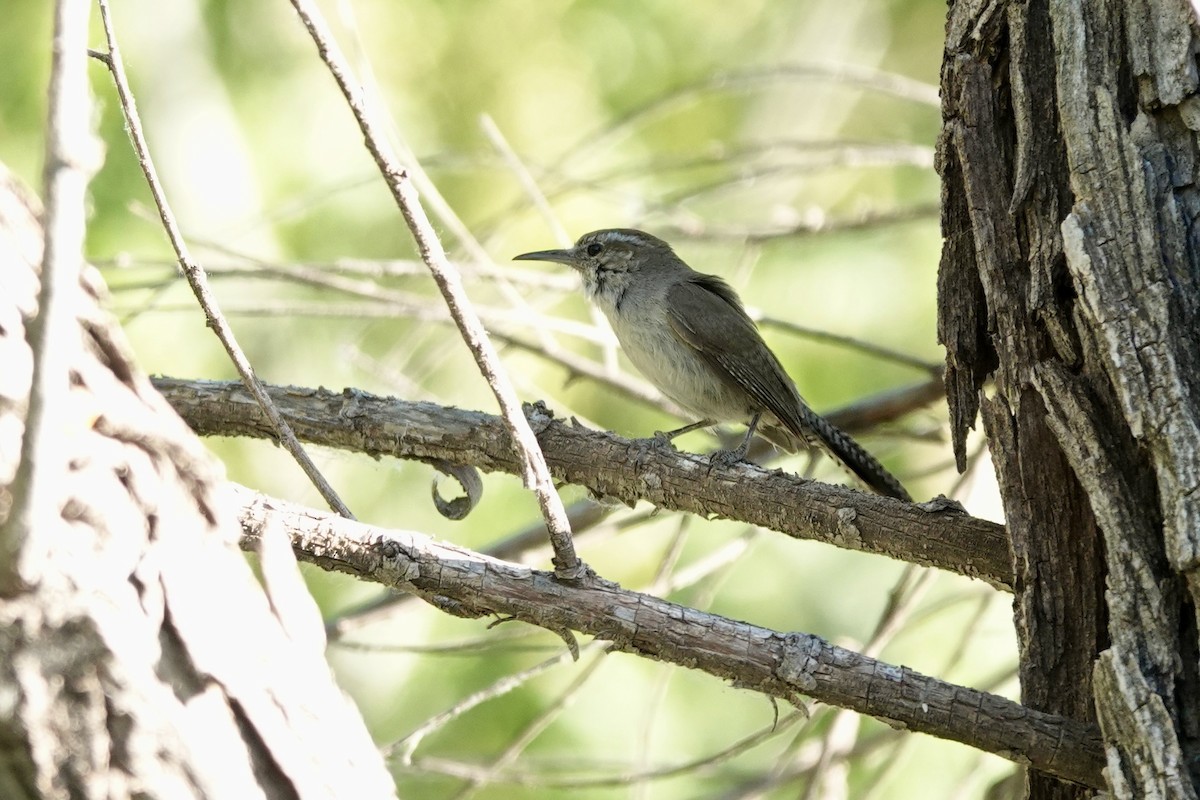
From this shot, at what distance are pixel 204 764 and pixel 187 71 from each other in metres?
7.27

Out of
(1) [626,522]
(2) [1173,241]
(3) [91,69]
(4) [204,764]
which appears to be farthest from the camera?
(3) [91,69]

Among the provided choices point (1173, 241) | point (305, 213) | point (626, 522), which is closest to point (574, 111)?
point (305, 213)

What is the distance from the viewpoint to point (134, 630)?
1.69 metres

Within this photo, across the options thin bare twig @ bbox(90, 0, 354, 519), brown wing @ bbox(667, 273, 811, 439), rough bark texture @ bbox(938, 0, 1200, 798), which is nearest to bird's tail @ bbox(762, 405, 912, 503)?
brown wing @ bbox(667, 273, 811, 439)

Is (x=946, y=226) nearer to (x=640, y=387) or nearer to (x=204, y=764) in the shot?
(x=204, y=764)

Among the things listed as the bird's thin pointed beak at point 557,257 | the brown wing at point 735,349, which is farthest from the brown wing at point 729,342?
the bird's thin pointed beak at point 557,257

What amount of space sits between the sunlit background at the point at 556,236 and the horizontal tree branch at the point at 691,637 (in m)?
2.19

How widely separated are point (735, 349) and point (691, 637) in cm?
A: 328

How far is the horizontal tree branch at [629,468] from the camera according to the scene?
298 centimetres

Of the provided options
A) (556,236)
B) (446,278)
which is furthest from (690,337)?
(446,278)

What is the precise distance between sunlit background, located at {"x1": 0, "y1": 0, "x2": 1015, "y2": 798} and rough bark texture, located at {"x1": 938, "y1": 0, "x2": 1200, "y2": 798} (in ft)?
6.78

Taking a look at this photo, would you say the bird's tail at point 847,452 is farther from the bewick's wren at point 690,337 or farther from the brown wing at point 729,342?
the brown wing at point 729,342

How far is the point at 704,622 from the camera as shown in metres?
2.57

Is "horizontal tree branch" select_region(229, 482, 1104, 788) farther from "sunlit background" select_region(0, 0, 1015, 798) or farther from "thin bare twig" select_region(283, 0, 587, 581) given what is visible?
"sunlit background" select_region(0, 0, 1015, 798)
